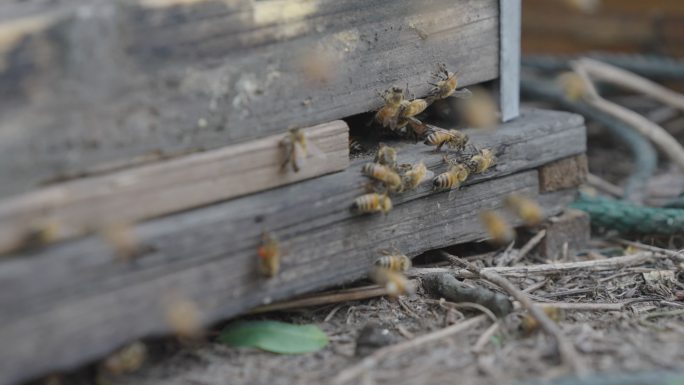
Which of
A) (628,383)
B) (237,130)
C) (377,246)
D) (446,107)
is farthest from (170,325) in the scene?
(446,107)

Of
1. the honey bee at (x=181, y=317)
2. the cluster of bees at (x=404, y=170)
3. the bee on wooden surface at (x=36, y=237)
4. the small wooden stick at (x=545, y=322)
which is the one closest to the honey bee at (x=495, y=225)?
the cluster of bees at (x=404, y=170)

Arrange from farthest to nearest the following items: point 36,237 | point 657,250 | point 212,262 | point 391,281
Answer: point 657,250 → point 391,281 → point 212,262 → point 36,237

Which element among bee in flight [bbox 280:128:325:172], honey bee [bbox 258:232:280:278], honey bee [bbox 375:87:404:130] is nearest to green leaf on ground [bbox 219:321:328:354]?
honey bee [bbox 258:232:280:278]

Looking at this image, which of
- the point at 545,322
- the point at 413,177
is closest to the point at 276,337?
the point at 413,177

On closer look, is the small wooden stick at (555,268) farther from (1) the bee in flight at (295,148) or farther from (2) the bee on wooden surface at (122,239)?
(2) the bee on wooden surface at (122,239)

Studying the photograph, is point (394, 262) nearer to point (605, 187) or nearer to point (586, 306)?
point (586, 306)

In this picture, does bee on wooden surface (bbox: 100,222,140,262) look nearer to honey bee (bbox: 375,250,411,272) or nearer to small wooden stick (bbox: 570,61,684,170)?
honey bee (bbox: 375,250,411,272)
